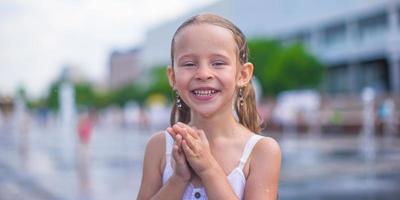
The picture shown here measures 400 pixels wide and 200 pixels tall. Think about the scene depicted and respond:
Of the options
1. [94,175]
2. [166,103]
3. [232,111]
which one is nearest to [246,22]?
[166,103]

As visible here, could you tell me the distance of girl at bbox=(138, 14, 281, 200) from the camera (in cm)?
163

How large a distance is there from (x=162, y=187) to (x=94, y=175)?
1052 cm

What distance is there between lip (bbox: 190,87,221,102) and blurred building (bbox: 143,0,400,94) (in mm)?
41546

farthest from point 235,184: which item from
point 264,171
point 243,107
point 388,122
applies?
point 388,122

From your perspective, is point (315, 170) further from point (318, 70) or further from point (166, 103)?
point (166, 103)

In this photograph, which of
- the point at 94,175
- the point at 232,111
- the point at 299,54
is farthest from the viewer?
the point at 299,54

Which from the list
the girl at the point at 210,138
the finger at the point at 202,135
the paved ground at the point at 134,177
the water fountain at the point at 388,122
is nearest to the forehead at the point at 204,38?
the girl at the point at 210,138

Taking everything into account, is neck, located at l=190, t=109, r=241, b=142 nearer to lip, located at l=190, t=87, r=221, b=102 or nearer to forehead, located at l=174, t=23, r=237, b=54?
lip, located at l=190, t=87, r=221, b=102

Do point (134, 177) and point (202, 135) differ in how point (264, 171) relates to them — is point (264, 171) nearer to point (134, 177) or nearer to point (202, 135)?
point (202, 135)

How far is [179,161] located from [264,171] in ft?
0.79

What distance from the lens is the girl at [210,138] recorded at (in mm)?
1630

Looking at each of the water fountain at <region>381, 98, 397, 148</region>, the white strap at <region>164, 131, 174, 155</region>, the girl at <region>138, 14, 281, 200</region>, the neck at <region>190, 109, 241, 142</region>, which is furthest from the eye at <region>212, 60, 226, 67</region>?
the water fountain at <region>381, 98, 397, 148</region>

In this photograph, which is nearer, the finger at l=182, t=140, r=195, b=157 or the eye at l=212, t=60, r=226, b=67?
the finger at l=182, t=140, r=195, b=157

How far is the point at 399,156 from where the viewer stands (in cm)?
1606
